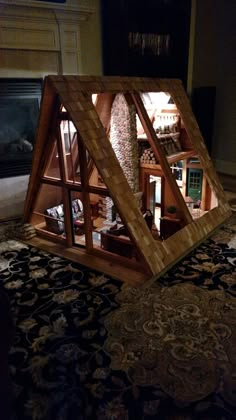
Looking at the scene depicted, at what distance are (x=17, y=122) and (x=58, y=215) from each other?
1.51 metres

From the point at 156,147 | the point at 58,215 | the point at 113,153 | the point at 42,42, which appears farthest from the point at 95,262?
the point at 42,42

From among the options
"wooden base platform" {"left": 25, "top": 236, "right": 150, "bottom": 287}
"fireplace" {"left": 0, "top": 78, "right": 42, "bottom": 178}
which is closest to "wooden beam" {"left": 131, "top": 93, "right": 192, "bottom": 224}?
"wooden base platform" {"left": 25, "top": 236, "right": 150, "bottom": 287}

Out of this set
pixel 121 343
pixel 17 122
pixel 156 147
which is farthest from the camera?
pixel 17 122

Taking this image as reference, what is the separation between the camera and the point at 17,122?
13.0 feet

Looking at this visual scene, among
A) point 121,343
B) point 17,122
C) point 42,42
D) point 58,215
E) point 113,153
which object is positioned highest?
point 42,42

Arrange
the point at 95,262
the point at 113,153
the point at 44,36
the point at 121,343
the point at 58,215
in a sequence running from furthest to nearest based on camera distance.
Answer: the point at 44,36 → the point at 58,215 → the point at 95,262 → the point at 113,153 → the point at 121,343

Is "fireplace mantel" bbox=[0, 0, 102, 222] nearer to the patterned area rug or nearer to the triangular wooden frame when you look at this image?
the triangular wooden frame

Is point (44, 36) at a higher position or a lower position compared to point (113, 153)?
higher

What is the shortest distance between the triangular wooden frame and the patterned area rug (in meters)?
0.19

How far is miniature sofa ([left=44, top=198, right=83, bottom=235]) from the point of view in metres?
3.14

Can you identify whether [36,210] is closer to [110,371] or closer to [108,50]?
[110,371]

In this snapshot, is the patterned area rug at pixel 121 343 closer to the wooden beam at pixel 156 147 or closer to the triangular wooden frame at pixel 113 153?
the triangular wooden frame at pixel 113 153

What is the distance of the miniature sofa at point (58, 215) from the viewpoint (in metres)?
3.14

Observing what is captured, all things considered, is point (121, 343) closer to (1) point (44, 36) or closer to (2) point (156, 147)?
(2) point (156, 147)
